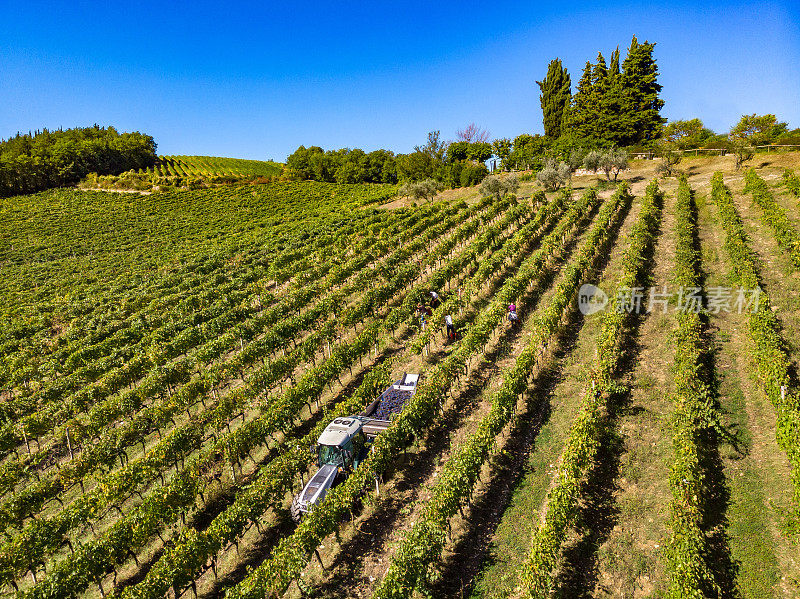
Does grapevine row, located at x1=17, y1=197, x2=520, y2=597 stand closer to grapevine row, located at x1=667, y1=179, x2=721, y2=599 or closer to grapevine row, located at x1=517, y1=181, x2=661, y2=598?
grapevine row, located at x1=517, y1=181, x2=661, y2=598

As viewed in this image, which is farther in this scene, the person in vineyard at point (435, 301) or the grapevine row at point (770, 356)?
the person in vineyard at point (435, 301)

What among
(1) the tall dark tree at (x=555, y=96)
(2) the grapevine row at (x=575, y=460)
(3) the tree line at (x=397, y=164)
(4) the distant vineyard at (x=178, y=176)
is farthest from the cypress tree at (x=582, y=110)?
(4) the distant vineyard at (x=178, y=176)

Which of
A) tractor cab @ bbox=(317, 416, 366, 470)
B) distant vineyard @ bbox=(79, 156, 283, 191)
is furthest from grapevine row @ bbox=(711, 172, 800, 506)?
distant vineyard @ bbox=(79, 156, 283, 191)

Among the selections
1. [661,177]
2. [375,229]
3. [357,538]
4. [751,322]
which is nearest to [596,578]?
[357,538]

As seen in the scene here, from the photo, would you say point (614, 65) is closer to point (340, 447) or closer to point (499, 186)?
point (499, 186)

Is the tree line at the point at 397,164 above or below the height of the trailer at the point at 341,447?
above

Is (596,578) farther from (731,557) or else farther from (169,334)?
(169,334)

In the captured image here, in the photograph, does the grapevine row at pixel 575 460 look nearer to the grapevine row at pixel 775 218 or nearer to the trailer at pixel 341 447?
the trailer at pixel 341 447
